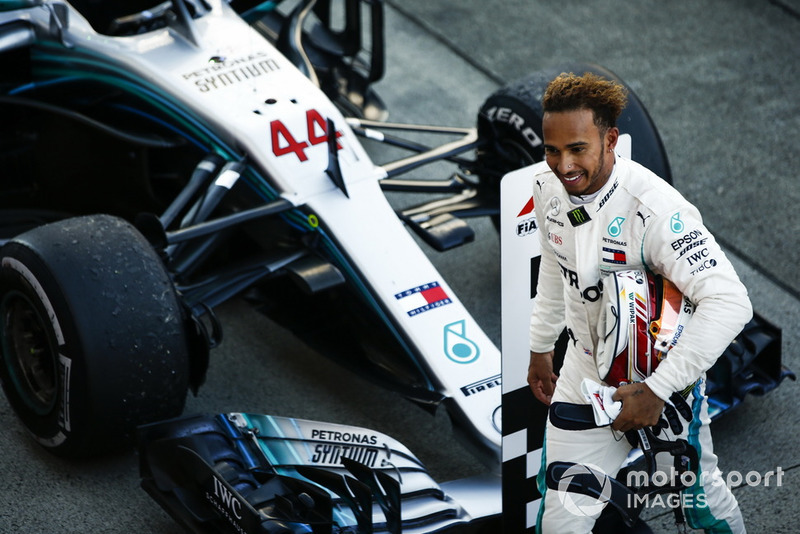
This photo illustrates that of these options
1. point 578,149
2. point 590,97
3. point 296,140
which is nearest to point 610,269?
point 578,149

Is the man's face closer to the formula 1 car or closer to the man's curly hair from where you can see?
the man's curly hair

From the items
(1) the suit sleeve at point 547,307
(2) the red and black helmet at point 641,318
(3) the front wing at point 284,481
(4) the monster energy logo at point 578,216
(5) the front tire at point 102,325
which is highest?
(4) the monster energy logo at point 578,216

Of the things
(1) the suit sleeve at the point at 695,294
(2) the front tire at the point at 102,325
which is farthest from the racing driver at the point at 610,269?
(2) the front tire at the point at 102,325

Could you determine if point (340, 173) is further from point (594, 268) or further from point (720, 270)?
point (720, 270)

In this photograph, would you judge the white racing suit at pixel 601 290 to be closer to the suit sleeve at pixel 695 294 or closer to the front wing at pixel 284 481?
the suit sleeve at pixel 695 294

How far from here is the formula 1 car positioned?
12.0ft

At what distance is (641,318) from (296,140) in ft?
6.49

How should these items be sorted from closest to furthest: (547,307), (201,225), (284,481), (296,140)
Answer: (547,307), (284,481), (201,225), (296,140)

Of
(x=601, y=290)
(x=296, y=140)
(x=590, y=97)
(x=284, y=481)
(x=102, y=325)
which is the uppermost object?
(x=590, y=97)

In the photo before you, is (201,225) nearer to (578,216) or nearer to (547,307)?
(547,307)

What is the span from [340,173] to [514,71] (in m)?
2.87

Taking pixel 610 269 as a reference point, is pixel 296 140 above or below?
below

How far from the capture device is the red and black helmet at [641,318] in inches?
105

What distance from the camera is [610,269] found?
2.75 m
